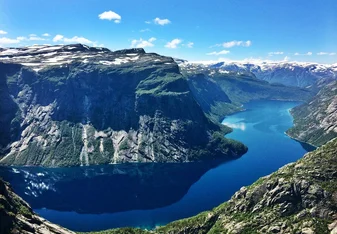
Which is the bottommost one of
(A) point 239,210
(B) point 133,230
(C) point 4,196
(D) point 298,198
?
(B) point 133,230

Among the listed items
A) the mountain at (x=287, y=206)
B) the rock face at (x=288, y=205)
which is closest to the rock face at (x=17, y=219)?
the mountain at (x=287, y=206)

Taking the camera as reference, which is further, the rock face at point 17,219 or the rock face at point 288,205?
the rock face at point 288,205

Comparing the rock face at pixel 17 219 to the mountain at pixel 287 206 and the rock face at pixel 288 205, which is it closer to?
the mountain at pixel 287 206

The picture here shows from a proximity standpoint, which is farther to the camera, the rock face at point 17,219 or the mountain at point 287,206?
the mountain at point 287,206

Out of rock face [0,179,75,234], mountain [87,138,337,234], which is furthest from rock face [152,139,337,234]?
rock face [0,179,75,234]

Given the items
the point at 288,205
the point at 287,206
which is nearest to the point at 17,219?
the point at 287,206

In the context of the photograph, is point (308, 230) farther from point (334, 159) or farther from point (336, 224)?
point (334, 159)

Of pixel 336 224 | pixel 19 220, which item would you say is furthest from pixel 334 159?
pixel 19 220
